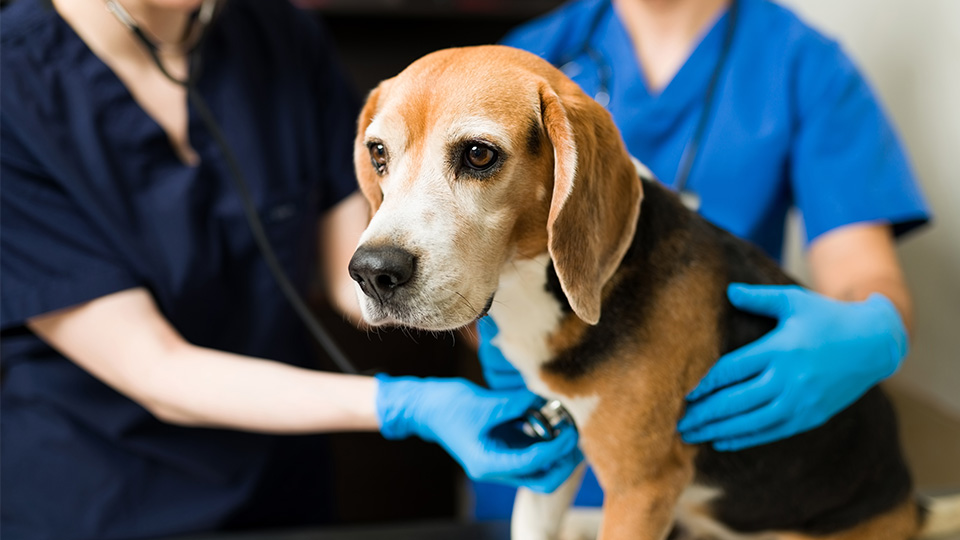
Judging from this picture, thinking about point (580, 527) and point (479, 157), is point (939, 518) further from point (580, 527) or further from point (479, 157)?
point (479, 157)

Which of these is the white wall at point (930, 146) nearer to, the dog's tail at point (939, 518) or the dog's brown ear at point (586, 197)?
the dog's tail at point (939, 518)

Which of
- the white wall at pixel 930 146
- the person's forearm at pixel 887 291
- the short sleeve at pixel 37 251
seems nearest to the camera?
the short sleeve at pixel 37 251

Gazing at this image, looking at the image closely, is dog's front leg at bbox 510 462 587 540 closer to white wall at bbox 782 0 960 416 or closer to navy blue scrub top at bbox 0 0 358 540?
navy blue scrub top at bbox 0 0 358 540

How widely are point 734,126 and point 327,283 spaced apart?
84cm

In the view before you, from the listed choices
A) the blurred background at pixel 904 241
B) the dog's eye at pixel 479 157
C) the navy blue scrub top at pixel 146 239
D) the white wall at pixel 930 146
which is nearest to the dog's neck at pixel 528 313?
the dog's eye at pixel 479 157

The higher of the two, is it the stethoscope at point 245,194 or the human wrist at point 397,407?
the stethoscope at point 245,194

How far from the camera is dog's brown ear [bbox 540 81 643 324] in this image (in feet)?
2.50

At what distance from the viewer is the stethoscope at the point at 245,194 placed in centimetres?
96

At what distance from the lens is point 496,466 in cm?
94

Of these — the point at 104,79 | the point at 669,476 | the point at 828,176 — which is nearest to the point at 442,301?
the point at 669,476

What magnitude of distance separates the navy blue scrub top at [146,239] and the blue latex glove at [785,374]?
779 mm

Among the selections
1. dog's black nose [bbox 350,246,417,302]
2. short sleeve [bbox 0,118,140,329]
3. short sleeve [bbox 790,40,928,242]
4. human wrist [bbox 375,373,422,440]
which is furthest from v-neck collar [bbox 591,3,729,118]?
short sleeve [bbox 0,118,140,329]

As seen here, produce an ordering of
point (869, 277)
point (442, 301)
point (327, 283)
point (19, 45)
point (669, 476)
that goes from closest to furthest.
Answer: point (442, 301) < point (669, 476) < point (19, 45) < point (869, 277) < point (327, 283)

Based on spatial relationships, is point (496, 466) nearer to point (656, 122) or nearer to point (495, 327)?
point (495, 327)
